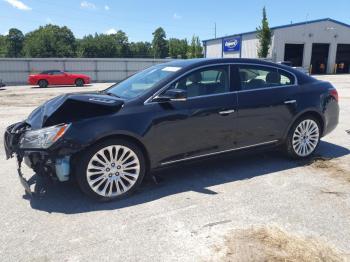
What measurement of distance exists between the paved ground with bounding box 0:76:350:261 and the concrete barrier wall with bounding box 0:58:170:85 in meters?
25.8

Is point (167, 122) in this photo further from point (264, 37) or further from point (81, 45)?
point (81, 45)

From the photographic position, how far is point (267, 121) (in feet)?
15.9

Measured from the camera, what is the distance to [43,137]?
3633 mm

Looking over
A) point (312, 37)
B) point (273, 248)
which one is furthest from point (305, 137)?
point (312, 37)

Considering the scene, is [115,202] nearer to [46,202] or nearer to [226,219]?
[46,202]

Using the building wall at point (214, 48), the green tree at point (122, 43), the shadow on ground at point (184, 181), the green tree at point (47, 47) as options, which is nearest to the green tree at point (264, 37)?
the building wall at point (214, 48)

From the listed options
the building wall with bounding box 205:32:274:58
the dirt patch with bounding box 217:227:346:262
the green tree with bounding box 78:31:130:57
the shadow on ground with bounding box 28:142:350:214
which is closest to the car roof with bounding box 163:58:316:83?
the shadow on ground with bounding box 28:142:350:214

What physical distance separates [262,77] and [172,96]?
1658 millimetres

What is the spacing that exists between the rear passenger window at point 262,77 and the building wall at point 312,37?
3984cm

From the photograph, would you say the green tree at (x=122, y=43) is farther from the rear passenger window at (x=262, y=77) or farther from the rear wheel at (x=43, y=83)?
the rear passenger window at (x=262, y=77)

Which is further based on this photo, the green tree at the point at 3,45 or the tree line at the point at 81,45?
the green tree at the point at 3,45

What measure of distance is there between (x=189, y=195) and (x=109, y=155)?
1.08 m

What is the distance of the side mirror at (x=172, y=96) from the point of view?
393cm

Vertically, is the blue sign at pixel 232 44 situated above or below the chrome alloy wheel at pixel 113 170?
above
